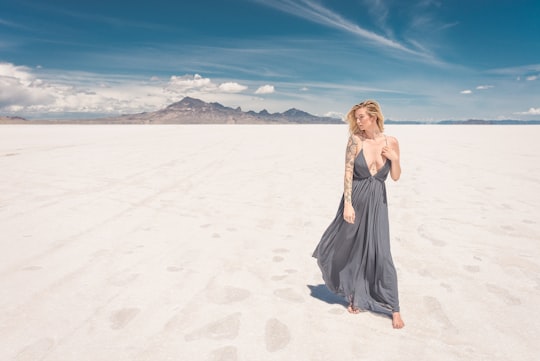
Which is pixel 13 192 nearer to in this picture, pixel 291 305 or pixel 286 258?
pixel 286 258

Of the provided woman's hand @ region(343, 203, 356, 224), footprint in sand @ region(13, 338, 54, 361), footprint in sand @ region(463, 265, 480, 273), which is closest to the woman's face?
woman's hand @ region(343, 203, 356, 224)

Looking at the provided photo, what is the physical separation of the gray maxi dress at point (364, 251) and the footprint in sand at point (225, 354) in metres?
1.07

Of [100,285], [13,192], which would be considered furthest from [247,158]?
[100,285]

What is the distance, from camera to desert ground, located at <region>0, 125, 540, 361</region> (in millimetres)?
2715

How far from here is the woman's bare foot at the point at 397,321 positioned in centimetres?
293

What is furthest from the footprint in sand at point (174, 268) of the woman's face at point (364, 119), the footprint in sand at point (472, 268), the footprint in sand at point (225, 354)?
the footprint in sand at point (472, 268)

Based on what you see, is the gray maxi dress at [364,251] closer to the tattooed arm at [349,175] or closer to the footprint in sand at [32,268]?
the tattooed arm at [349,175]

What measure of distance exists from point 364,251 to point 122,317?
218 cm

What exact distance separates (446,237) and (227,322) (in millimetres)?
3608

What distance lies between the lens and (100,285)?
365cm

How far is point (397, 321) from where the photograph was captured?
2936mm

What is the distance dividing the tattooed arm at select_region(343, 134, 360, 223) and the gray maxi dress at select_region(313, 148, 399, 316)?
0.05 meters

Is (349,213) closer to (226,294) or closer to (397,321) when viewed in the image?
(397,321)

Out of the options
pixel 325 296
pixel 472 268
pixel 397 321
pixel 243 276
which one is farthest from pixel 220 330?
pixel 472 268
